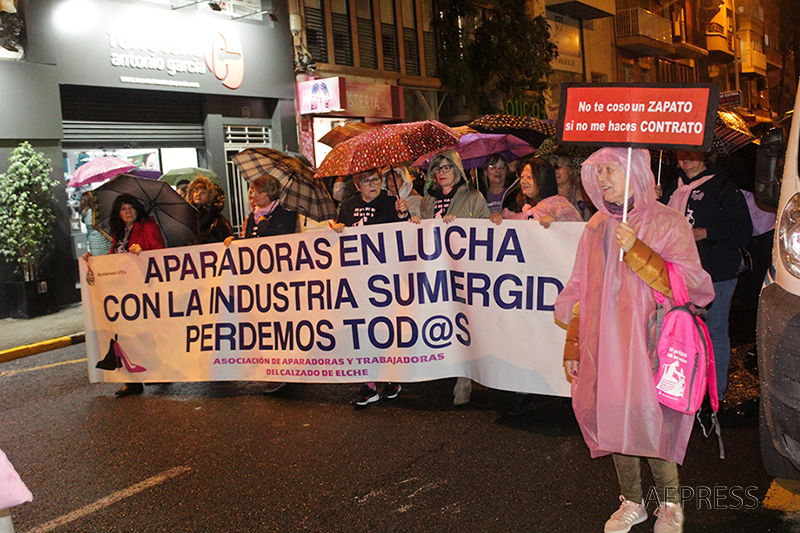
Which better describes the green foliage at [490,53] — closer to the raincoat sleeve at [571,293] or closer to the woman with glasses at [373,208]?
the woman with glasses at [373,208]

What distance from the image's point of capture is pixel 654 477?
361cm

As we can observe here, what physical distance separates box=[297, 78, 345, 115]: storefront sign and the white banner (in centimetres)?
1148

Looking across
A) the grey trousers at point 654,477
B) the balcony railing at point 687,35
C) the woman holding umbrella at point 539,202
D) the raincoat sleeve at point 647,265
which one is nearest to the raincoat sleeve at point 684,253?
the raincoat sleeve at point 647,265

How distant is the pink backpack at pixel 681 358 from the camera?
10.9 ft

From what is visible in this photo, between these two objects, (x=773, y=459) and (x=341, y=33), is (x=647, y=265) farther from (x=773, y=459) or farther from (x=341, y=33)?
(x=341, y=33)

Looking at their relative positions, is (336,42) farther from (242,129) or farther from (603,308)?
(603,308)

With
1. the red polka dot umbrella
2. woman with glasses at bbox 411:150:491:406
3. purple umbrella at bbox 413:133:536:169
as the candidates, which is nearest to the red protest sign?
woman with glasses at bbox 411:150:491:406

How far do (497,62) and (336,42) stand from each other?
574cm

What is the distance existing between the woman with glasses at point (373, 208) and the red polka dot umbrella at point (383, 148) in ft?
0.67

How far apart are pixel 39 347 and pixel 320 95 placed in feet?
32.8

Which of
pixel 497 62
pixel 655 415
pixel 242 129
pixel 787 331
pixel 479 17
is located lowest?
pixel 655 415

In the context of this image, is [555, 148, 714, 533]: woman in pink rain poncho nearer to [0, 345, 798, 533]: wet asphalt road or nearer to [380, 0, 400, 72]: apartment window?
[0, 345, 798, 533]: wet asphalt road

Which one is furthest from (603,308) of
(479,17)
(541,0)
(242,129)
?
(541,0)

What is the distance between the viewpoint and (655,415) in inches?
135
